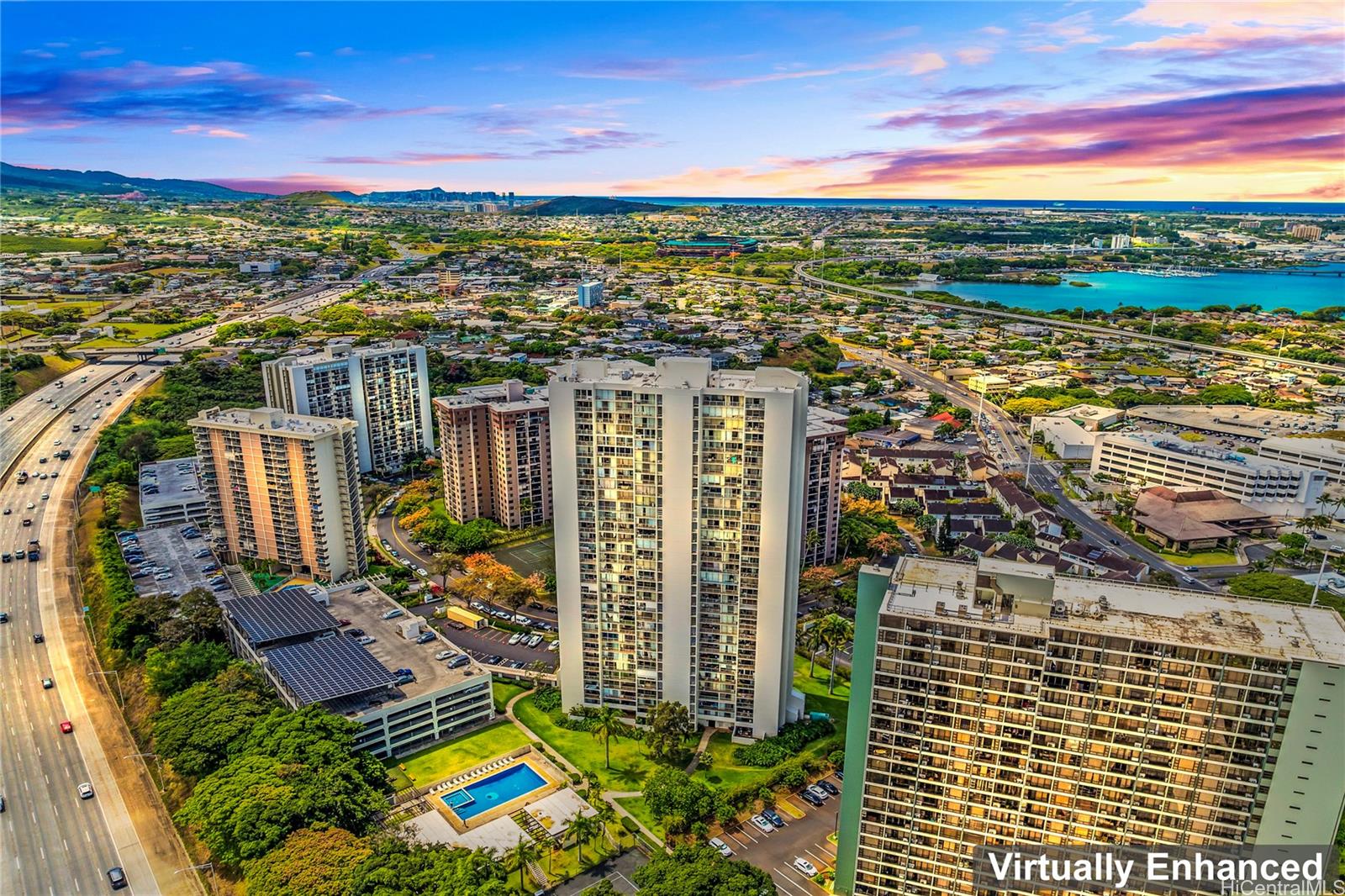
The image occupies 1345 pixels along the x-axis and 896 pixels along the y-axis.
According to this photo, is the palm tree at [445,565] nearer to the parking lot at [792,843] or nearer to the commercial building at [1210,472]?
the parking lot at [792,843]

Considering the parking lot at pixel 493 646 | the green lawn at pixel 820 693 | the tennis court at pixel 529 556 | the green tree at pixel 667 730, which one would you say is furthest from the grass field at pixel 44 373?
the green lawn at pixel 820 693

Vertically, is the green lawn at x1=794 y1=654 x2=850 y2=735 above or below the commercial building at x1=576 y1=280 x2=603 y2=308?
below

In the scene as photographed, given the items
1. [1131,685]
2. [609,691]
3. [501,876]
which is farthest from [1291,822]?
[609,691]

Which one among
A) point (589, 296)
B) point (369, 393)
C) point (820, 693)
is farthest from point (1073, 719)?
point (589, 296)

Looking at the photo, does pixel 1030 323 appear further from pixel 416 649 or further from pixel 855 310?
pixel 416 649

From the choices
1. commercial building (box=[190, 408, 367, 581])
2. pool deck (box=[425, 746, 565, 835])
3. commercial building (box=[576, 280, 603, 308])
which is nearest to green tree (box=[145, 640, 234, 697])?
commercial building (box=[190, 408, 367, 581])

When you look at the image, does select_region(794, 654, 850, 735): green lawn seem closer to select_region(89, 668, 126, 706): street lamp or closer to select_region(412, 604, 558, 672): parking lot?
select_region(412, 604, 558, 672): parking lot
